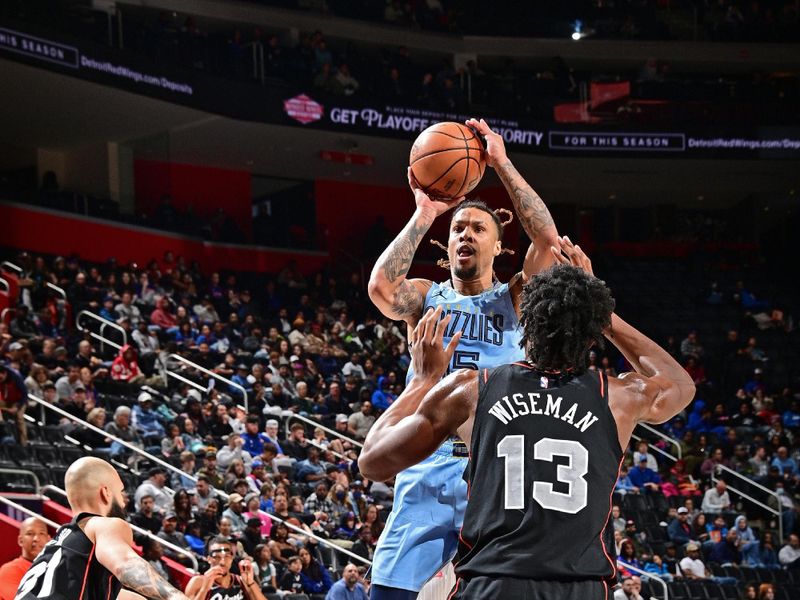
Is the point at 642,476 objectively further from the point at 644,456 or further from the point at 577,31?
the point at 577,31

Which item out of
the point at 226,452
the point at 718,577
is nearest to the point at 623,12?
Result: the point at 718,577

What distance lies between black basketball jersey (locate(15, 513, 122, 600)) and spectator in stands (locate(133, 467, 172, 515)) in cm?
642

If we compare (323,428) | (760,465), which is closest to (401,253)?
(323,428)

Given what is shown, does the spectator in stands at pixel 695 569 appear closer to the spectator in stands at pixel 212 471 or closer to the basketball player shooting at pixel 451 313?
the spectator in stands at pixel 212 471

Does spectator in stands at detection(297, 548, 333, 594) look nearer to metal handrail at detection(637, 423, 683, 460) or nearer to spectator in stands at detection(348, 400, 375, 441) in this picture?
spectator in stands at detection(348, 400, 375, 441)

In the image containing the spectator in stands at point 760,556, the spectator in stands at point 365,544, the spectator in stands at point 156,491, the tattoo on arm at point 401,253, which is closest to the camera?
the tattoo on arm at point 401,253

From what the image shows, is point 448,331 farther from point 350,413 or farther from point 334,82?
point 334,82

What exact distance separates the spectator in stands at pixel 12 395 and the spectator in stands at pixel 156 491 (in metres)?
1.42

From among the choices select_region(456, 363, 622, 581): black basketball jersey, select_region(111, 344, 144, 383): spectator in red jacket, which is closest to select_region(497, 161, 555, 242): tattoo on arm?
select_region(456, 363, 622, 581): black basketball jersey

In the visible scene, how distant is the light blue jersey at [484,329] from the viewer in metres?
5.13

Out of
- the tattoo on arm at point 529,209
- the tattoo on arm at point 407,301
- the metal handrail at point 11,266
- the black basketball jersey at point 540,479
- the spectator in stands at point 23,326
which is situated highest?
the tattoo on arm at point 529,209

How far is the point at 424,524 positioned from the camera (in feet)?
15.7

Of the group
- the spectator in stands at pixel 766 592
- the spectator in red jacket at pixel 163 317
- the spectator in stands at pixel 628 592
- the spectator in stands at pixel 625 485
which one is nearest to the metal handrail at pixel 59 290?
the spectator in red jacket at pixel 163 317

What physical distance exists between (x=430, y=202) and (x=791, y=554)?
12.9 m
